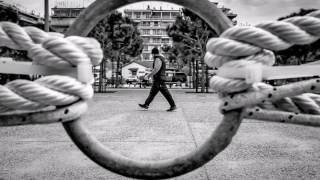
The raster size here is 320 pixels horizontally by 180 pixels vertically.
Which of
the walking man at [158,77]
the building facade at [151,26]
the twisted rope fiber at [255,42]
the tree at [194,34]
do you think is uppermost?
the building facade at [151,26]

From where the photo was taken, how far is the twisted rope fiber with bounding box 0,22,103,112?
2.37 feet

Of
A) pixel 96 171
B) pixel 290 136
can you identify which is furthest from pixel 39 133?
pixel 290 136

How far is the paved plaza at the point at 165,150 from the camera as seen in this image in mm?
2898

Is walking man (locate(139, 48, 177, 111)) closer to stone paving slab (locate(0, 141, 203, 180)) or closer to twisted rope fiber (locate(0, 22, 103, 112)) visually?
stone paving slab (locate(0, 141, 203, 180))

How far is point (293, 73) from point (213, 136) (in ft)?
0.93

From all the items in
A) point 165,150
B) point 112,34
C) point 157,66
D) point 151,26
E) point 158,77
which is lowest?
point 165,150

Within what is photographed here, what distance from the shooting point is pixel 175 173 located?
805 millimetres

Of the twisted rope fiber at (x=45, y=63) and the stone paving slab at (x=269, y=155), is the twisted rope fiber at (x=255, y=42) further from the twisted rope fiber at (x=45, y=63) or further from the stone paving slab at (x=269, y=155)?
the stone paving slab at (x=269, y=155)

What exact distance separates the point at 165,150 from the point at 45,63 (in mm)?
3170

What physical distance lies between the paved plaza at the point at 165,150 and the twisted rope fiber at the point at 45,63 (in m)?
1.09

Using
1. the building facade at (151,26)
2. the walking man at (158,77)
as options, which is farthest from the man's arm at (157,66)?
the building facade at (151,26)

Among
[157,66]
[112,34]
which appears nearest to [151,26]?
[112,34]

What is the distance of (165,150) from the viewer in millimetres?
3812

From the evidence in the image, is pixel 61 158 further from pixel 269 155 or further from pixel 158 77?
pixel 158 77
